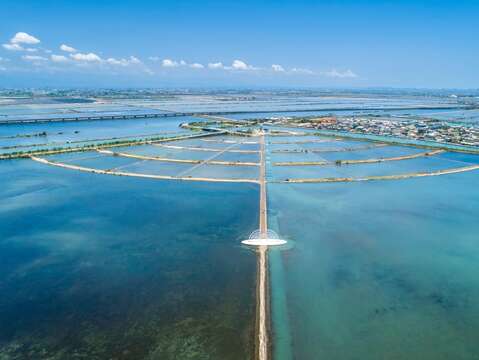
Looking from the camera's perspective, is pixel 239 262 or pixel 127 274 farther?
pixel 239 262

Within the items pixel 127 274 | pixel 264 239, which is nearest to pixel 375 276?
pixel 264 239

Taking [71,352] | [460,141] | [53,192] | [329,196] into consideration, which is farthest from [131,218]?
[460,141]

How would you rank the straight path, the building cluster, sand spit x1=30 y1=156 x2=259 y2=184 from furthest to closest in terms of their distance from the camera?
the building cluster, sand spit x1=30 y1=156 x2=259 y2=184, the straight path

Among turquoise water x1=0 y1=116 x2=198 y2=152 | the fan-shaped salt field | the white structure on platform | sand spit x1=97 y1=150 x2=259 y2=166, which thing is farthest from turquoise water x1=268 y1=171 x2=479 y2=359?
turquoise water x1=0 y1=116 x2=198 y2=152

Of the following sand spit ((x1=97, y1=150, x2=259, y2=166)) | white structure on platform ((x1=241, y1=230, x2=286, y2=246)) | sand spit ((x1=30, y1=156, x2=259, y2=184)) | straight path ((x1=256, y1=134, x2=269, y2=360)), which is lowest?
straight path ((x1=256, y1=134, x2=269, y2=360))

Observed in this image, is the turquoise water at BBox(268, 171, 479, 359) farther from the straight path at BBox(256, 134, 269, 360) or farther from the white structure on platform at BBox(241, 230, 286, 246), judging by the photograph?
the white structure on platform at BBox(241, 230, 286, 246)

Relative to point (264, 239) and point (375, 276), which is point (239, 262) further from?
point (375, 276)

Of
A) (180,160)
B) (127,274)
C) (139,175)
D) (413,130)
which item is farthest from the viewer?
(413,130)

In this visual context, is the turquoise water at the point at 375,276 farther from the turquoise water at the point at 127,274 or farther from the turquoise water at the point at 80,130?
the turquoise water at the point at 80,130
